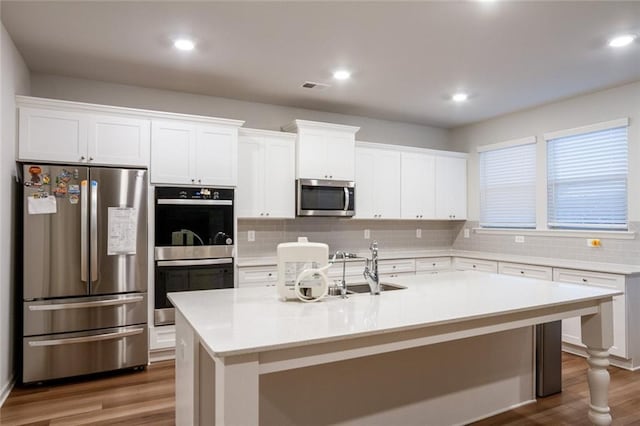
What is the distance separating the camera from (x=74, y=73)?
12.4 feet

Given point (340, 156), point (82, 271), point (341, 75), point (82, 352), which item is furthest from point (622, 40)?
point (82, 352)

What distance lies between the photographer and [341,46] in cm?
317

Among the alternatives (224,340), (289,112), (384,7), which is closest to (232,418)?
(224,340)

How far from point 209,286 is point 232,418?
99.6 inches

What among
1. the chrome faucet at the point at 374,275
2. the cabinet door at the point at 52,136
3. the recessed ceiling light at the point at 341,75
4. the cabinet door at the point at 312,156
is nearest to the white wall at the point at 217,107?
the cabinet door at the point at 312,156

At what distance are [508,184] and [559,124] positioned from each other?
94 centimetres

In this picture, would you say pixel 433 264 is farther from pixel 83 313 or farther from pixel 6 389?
pixel 6 389

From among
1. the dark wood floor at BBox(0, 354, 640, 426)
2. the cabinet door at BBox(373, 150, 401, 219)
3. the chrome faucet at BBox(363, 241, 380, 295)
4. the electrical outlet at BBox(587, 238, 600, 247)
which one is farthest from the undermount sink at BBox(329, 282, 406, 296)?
the electrical outlet at BBox(587, 238, 600, 247)

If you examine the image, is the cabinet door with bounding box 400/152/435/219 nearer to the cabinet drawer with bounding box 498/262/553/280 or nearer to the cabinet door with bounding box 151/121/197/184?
the cabinet drawer with bounding box 498/262/553/280

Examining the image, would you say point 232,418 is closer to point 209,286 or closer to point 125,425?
point 125,425

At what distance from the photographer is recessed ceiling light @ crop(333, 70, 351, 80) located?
12.3 ft

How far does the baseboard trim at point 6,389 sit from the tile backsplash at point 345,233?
224 centimetres

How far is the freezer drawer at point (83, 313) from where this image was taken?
3.19m

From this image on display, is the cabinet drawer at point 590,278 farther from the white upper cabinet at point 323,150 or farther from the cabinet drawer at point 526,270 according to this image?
the white upper cabinet at point 323,150
